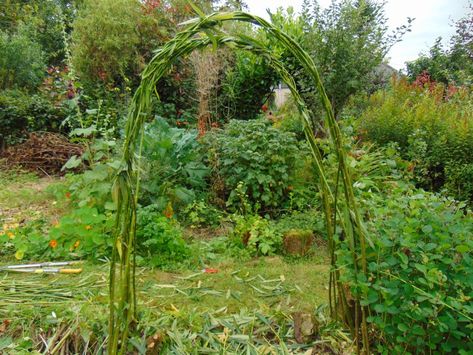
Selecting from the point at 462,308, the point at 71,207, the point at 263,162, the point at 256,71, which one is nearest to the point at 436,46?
the point at 256,71

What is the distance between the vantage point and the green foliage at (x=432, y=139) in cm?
426

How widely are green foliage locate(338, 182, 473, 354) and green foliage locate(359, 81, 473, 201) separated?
10.2ft

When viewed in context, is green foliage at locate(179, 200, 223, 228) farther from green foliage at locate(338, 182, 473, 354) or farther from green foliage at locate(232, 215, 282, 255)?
green foliage at locate(338, 182, 473, 354)

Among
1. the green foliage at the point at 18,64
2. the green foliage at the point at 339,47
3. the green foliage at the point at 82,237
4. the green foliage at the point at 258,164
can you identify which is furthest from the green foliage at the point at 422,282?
the green foliage at the point at 18,64

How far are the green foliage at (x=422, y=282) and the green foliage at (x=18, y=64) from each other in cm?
927

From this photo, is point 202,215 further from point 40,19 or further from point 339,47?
point 40,19

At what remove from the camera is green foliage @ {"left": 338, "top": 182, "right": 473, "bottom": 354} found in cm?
112

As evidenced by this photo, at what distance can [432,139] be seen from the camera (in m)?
4.63

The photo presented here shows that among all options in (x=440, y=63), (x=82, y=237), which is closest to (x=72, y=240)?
(x=82, y=237)

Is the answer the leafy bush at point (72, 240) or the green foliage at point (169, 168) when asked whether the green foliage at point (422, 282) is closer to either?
the leafy bush at point (72, 240)

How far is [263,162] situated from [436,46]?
1363 centimetres

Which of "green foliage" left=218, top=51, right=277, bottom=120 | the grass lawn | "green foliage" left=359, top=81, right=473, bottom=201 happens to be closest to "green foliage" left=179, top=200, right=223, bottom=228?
the grass lawn

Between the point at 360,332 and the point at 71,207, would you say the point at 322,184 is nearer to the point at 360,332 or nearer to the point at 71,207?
the point at 360,332

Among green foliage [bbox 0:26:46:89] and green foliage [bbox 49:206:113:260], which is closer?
green foliage [bbox 49:206:113:260]
